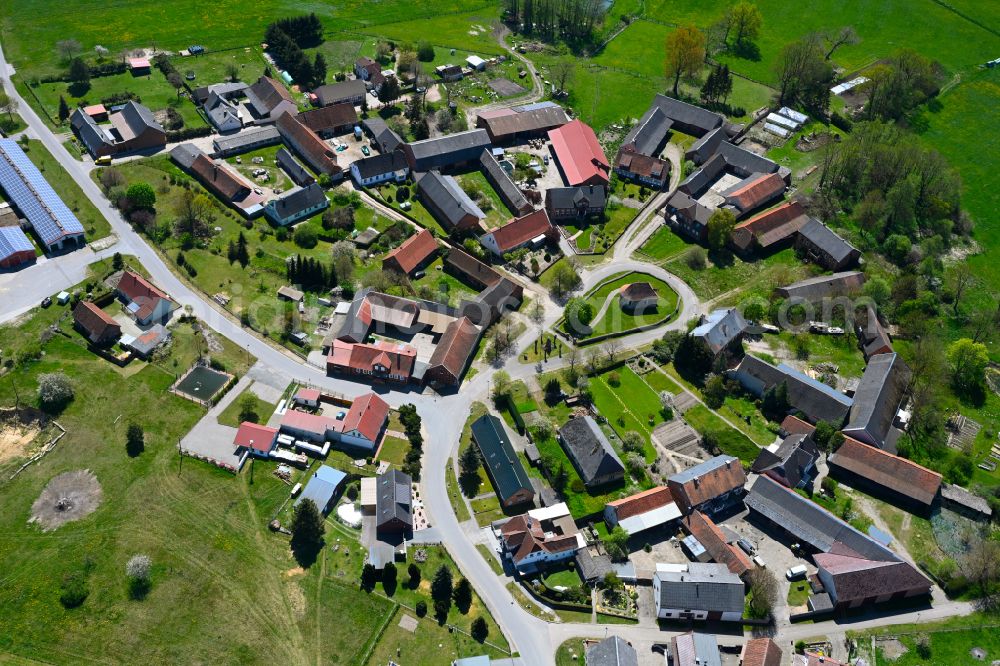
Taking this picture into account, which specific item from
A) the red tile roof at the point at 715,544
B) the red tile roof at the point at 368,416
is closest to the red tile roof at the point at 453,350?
the red tile roof at the point at 368,416

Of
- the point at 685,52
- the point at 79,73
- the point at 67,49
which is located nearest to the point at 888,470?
the point at 685,52

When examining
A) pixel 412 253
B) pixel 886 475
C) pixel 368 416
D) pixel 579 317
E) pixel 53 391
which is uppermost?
pixel 412 253

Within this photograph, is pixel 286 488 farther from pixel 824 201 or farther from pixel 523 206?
pixel 824 201

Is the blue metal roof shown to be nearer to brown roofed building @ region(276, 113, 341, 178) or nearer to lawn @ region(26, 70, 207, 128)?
brown roofed building @ region(276, 113, 341, 178)

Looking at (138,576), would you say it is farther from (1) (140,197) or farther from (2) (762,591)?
(1) (140,197)

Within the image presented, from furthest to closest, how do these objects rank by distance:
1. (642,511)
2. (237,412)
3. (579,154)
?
(579,154) < (237,412) < (642,511)

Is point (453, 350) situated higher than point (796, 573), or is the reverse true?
point (453, 350)

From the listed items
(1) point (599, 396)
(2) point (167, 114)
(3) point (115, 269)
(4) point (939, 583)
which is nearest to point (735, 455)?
(1) point (599, 396)
